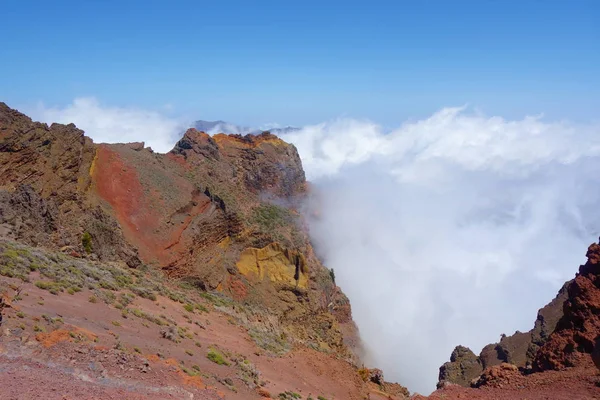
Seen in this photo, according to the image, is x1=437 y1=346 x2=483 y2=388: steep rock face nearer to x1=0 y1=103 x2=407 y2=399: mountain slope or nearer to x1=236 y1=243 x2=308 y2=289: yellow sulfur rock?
x1=0 y1=103 x2=407 y2=399: mountain slope

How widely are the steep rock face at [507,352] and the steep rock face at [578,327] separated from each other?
12012mm

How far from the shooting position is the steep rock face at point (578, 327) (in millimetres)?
18844

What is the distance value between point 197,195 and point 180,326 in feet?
62.7

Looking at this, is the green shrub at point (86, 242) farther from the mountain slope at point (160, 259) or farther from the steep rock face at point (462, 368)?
the steep rock face at point (462, 368)

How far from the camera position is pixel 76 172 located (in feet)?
97.3

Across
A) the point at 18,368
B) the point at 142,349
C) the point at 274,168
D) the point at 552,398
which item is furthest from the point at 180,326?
the point at 274,168

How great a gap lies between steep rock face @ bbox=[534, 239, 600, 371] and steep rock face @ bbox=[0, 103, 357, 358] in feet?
43.6

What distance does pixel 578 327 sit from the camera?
1944 centimetres

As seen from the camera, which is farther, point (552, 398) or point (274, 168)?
point (274, 168)

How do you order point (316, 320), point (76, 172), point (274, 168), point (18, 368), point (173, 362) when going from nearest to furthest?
1. point (18, 368)
2. point (173, 362)
3. point (76, 172)
4. point (316, 320)
5. point (274, 168)

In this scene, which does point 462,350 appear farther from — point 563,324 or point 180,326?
point 180,326

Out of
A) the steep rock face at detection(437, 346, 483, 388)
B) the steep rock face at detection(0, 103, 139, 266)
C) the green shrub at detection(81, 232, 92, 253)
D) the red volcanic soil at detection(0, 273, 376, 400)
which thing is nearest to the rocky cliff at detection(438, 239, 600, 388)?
the red volcanic soil at detection(0, 273, 376, 400)

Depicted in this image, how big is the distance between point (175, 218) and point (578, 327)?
82.2ft

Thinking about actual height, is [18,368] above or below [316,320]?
below
